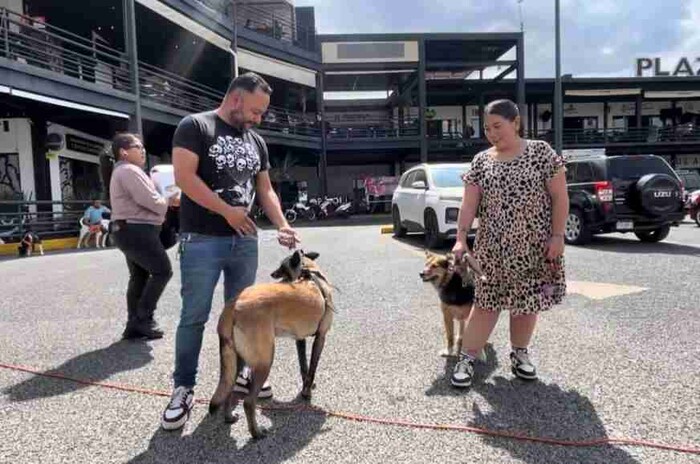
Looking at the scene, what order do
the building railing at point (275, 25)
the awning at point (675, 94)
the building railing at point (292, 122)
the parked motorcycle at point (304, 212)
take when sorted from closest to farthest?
the parked motorcycle at point (304, 212), the building railing at point (292, 122), the building railing at point (275, 25), the awning at point (675, 94)

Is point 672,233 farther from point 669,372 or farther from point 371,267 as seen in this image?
point 669,372

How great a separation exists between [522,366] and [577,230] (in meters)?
7.46

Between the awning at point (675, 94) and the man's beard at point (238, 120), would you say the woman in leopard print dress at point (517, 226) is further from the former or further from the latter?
the awning at point (675, 94)

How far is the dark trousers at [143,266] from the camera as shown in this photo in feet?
14.5

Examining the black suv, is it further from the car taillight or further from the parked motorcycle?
the parked motorcycle

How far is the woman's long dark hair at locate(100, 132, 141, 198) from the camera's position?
4453mm

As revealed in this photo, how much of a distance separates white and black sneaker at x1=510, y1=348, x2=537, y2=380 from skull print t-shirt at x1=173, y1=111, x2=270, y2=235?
6.47 ft

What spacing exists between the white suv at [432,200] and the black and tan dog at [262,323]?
6.66m

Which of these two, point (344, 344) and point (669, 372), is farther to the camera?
point (344, 344)

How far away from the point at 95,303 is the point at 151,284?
7.02 ft

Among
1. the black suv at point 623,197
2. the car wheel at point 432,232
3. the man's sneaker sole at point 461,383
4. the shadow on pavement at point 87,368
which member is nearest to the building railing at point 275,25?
the car wheel at point 432,232

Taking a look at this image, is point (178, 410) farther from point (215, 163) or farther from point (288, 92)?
point (288, 92)

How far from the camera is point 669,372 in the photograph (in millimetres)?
3555

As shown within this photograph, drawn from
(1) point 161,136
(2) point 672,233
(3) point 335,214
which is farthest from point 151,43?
(2) point 672,233
